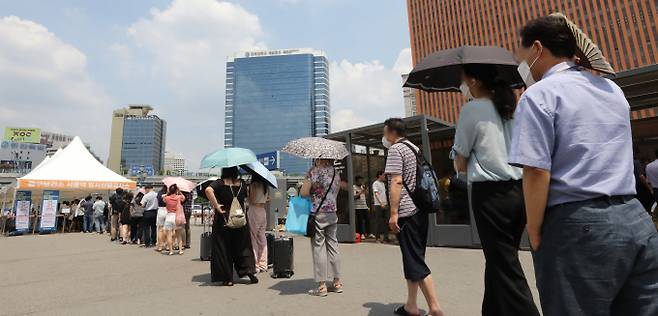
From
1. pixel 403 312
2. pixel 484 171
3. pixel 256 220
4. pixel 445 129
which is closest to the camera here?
pixel 484 171

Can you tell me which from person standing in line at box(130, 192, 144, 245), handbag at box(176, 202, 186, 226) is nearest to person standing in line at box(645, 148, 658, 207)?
handbag at box(176, 202, 186, 226)

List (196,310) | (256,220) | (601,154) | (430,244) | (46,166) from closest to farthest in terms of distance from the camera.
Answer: (601,154) → (196,310) → (256,220) → (430,244) → (46,166)

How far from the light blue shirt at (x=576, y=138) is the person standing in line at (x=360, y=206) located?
822 centimetres

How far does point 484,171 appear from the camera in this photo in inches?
90.4

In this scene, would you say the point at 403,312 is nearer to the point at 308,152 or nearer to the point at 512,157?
the point at 308,152

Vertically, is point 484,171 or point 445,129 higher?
point 445,129

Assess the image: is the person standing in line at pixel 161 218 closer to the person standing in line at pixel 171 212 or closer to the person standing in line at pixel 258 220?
the person standing in line at pixel 171 212

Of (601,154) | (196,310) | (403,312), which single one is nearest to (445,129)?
(403,312)

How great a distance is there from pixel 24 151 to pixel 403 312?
291 feet

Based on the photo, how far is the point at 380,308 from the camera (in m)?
3.55

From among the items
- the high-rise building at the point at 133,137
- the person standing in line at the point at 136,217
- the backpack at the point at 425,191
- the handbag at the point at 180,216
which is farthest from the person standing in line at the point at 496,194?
the high-rise building at the point at 133,137

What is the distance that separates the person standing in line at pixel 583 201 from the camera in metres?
1.19

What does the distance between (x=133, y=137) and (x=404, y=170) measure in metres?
182

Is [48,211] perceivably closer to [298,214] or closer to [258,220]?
[258,220]
